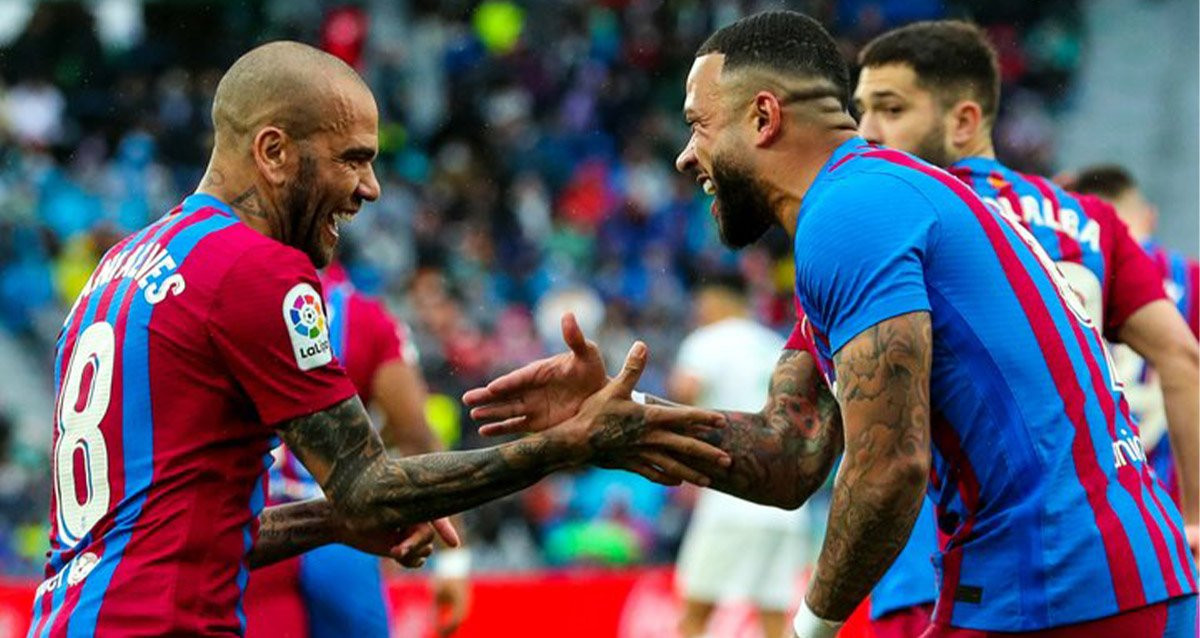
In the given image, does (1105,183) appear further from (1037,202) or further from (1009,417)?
(1009,417)

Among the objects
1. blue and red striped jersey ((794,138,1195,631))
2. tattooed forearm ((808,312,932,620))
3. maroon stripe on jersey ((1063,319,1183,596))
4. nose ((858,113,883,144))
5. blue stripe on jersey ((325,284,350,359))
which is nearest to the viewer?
tattooed forearm ((808,312,932,620))

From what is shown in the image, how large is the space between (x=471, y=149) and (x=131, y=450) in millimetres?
15468

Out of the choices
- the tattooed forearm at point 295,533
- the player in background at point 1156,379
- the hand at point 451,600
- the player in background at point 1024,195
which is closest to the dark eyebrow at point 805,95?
the player in background at point 1024,195

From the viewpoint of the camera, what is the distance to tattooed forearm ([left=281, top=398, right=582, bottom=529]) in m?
4.01

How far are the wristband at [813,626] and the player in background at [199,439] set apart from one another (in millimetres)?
654

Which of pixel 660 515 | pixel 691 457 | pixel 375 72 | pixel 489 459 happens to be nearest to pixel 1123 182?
pixel 691 457

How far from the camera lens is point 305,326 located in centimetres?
400

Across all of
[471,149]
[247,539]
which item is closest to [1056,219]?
[247,539]

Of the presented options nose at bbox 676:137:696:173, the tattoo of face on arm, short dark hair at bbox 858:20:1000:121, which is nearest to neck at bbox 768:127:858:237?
nose at bbox 676:137:696:173

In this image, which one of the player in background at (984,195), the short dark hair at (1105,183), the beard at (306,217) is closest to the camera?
the beard at (306,217)

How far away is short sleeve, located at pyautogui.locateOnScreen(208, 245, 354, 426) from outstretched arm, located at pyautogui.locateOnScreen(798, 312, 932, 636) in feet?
3.72

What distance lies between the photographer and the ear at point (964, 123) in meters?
5.98

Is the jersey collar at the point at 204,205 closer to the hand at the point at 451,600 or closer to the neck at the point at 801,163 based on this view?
the neck at the point at 801,163

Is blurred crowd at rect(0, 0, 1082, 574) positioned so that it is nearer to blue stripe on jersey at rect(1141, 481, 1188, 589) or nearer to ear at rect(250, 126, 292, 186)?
ear at rect(250, 126, 292, 186)
